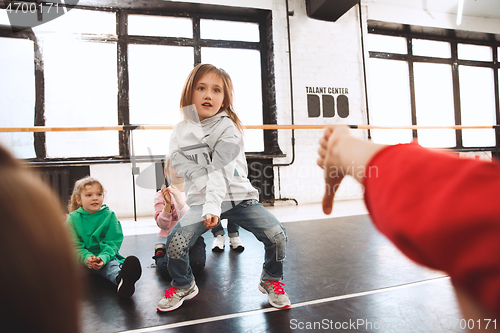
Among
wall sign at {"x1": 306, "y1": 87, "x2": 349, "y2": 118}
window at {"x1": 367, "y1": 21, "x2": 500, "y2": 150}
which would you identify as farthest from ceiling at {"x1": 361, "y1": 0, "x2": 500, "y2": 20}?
wall sign at {"x1": 306, "y1": 87, "x2": 349, "y2": 118}

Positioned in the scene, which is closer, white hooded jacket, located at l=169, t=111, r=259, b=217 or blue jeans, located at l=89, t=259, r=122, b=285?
white hooded jacket, located at l=169, t=111, r=259, b=217

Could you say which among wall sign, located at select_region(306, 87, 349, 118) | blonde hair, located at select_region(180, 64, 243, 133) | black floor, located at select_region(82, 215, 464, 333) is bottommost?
black floor, located at select_region(82, 215, 464, 333)

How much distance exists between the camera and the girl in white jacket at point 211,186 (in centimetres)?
110

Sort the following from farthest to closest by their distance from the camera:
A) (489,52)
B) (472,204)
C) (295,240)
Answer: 1. (489,52)
2. (295,240)
3. (472,204)

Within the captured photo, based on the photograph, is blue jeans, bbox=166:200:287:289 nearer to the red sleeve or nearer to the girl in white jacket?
the girl in white jacket

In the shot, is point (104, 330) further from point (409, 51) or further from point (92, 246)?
point (409, 51)

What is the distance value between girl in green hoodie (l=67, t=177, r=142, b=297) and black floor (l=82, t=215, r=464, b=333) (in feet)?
0.31

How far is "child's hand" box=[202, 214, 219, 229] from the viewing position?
1.05 meters

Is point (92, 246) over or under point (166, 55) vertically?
under

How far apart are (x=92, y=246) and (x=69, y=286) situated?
1421mm

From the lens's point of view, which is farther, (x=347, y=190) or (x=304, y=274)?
(x=347, y=190)

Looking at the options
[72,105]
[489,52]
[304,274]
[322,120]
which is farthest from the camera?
[489,52]

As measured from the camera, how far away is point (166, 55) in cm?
373

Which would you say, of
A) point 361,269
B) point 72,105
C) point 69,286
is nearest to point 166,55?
point 72,105
